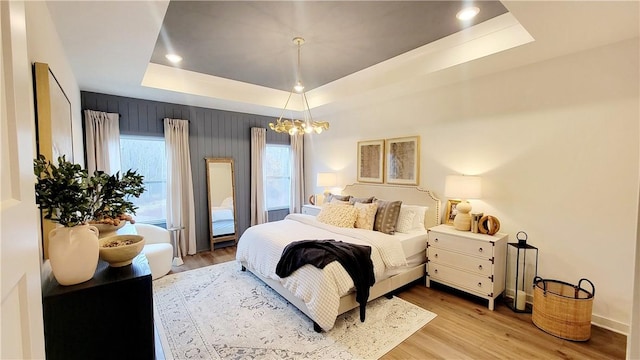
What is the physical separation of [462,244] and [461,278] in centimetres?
39

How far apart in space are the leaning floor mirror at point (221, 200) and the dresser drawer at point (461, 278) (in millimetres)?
3516

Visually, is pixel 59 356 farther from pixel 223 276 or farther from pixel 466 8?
pixel 466 8

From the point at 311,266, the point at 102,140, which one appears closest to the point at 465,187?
the point at 311,266

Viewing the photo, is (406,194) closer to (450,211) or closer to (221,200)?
(450,211)

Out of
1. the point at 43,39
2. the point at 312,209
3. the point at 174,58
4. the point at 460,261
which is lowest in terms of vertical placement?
the point at 460,261

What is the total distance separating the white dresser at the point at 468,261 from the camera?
286cm

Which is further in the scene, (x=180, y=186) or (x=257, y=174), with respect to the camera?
(x=257, y=174)

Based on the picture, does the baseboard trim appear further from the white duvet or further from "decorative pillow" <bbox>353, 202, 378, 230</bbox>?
"decorative pillow" <bbox>353, 202, 378, 230</bbox>

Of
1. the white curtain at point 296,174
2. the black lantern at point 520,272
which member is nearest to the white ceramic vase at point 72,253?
the black lantern at point 520,272

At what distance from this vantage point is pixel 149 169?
175 inches

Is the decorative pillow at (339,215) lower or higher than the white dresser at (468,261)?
higher

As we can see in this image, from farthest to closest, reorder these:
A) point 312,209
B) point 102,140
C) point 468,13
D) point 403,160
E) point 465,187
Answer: point 312,209, point 403,160, point 102,140, point 465,187, point 468,13

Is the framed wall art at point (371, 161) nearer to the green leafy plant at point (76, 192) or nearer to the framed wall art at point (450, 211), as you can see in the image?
the framed wall art at point (450, 211)

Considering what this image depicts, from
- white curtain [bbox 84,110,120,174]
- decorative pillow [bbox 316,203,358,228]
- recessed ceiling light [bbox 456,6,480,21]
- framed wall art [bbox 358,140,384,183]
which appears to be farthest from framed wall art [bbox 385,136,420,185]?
white curtain [bbox 84,110,120,174]
